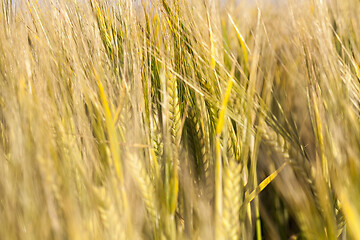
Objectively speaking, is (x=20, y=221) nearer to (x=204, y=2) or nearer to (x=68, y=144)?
(x=68, y=144)

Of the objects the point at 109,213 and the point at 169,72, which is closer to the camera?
the point at 109,213

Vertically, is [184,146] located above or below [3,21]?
below

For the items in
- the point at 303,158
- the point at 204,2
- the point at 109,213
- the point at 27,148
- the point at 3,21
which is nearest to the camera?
the point at 109,213

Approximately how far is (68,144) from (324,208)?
399 millimetres

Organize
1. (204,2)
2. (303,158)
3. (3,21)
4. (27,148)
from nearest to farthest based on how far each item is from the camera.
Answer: (27,148), (303,158), (204,2), (3,21)

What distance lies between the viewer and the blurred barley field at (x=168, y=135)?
0.47 metres

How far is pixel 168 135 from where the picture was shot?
60cm

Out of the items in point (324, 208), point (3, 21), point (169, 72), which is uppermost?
point (3, 21)

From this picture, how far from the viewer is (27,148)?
52 cm

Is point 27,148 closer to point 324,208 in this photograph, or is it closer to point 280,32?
point 324,208

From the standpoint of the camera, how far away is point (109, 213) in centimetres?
41

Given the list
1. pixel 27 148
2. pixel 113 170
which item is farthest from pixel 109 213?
pixel 27 148

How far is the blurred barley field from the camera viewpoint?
0.47 metres

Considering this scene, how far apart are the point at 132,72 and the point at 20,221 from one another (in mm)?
390
